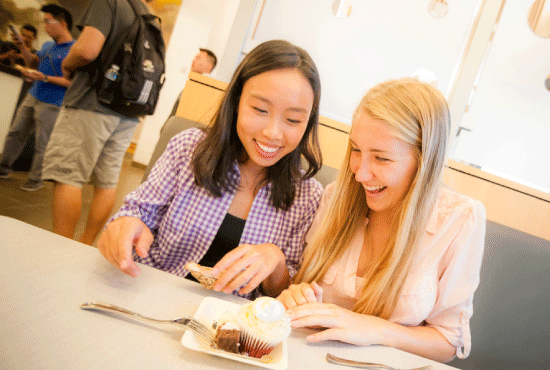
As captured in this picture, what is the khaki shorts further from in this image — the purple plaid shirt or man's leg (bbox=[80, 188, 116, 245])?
the purple plaid shirt

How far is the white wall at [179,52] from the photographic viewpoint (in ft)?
20.2

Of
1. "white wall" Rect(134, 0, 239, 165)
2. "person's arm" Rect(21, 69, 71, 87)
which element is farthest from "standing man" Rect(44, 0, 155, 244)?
"white wall" Rect(134, 0, 239, 165)

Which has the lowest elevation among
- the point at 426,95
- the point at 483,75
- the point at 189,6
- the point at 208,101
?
the point at 208,101

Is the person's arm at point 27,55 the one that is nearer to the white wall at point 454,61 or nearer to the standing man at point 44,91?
the standing man at point 44,91

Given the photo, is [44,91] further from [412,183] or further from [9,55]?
[412,183]

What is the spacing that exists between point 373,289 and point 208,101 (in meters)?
1.09

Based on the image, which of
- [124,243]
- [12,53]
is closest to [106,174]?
[124,243]

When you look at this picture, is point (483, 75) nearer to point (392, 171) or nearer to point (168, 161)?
point (392, 171)

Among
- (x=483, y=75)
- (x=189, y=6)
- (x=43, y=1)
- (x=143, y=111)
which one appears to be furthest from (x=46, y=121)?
(x=189, y=6)

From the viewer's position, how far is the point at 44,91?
9.46 ft

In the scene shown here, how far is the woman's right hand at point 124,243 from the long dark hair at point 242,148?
29 cm

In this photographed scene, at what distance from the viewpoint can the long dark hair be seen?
1.05 m

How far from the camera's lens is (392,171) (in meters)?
0.92

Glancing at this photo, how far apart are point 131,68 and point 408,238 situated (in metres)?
1.72
